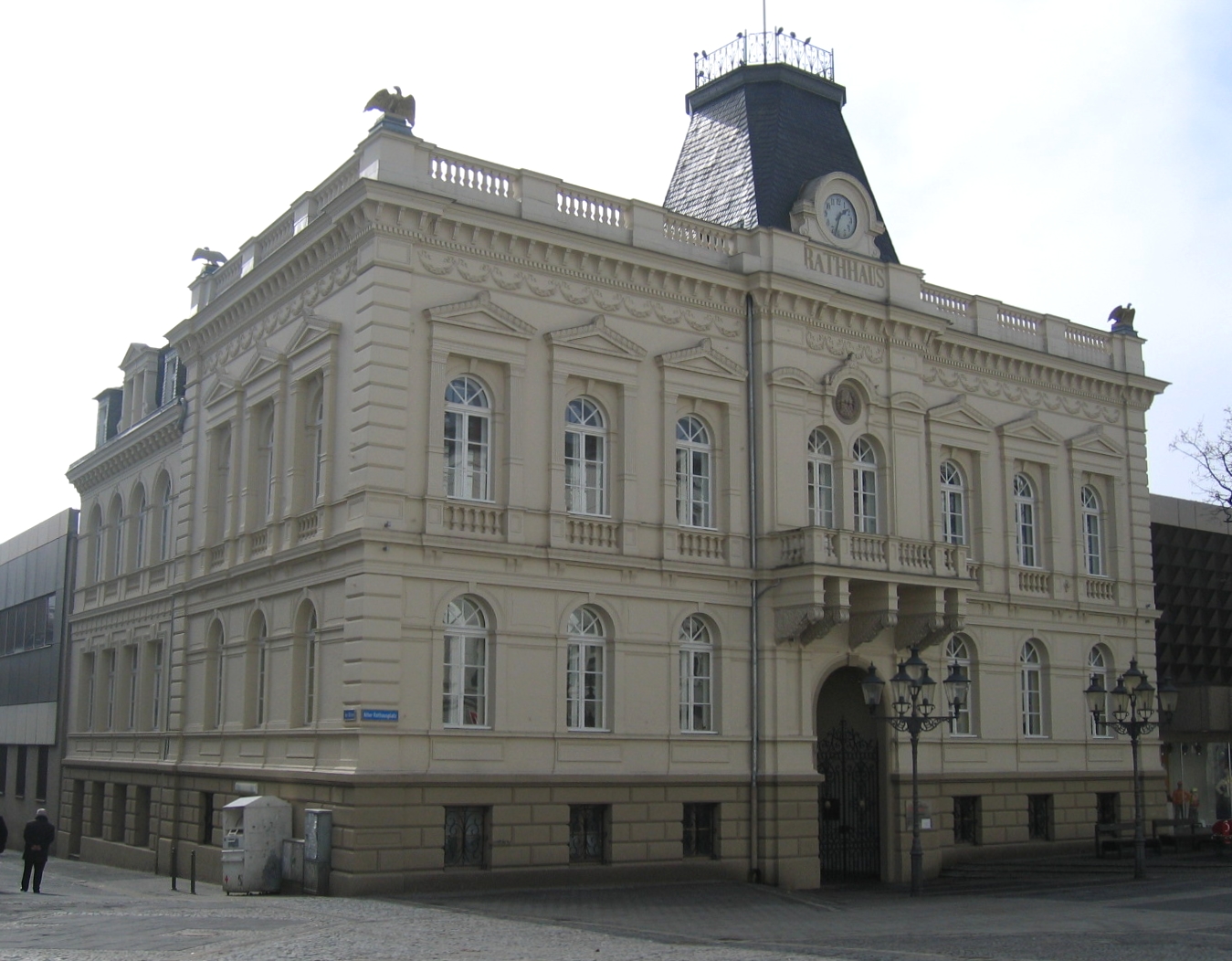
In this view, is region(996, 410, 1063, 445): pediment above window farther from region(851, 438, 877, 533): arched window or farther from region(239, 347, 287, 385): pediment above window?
region(239, 347, 287, 385): pediment above window

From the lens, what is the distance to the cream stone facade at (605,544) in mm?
25625

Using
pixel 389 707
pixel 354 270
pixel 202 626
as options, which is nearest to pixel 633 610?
pixel 389 707

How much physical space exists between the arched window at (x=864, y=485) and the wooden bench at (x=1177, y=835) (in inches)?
435

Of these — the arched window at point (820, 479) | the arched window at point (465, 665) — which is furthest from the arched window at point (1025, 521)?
the arched window at point (465, 665)

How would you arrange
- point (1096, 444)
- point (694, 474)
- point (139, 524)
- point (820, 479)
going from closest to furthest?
point (694, 474)
point (820, 479)
point (1096, 444)
point (139, 524)

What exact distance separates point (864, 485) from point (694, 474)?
4.59 m

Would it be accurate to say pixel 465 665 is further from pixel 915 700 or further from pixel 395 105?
pixel 395 105

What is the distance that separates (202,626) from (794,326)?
14533 millimetres

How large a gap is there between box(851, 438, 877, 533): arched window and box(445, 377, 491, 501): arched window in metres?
8.93

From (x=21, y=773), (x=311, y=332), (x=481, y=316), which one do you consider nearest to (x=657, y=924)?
(x=481, y=316)

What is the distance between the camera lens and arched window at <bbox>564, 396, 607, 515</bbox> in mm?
27906

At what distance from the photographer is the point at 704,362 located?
29750 mm

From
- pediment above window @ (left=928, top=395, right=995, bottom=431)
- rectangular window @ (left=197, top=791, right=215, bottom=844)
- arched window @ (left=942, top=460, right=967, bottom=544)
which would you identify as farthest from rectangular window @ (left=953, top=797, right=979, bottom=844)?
rectangular window @ (left=197, top=791, right=215, bottom=844)

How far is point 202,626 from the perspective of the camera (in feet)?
105
